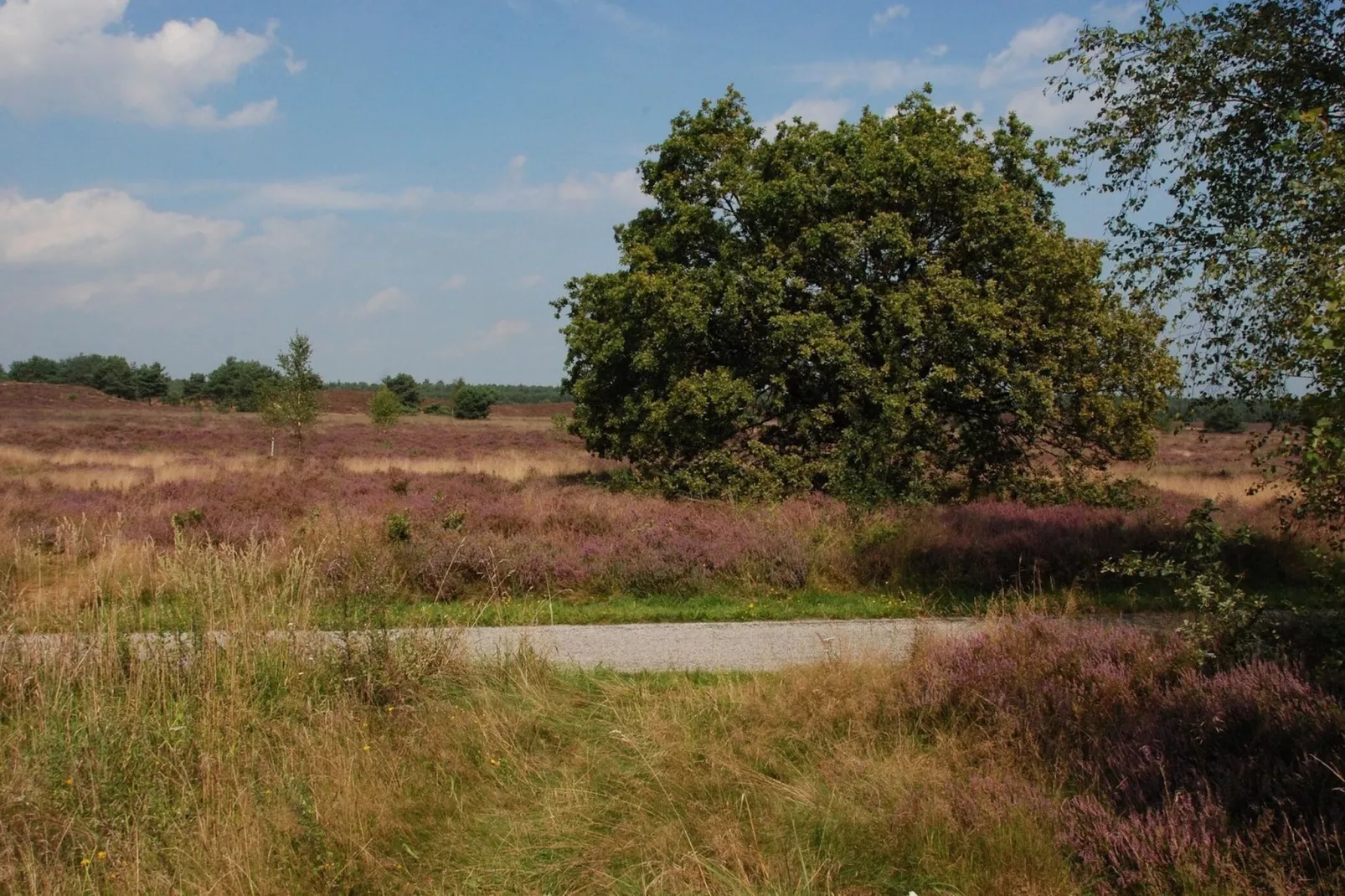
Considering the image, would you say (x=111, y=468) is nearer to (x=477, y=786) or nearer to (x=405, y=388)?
(x=477, y=786)

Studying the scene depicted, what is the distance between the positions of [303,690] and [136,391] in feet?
322

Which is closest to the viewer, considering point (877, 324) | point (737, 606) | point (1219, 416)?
point (1219, 416)

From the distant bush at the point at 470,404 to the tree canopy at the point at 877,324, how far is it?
66895 mm

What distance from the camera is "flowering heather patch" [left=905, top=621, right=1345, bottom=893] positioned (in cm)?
393

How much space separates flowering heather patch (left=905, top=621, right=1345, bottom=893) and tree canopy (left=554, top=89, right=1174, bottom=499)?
11.5 meters

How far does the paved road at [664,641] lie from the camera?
6.87 meters

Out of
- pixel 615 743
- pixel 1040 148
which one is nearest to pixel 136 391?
pixel 1040 148

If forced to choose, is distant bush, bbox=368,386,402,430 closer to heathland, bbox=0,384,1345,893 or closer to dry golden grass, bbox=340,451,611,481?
dry golden grass, bbox=340,451,611,481

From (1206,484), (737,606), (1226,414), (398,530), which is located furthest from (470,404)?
(1226,414)

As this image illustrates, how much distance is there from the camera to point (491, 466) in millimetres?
32438

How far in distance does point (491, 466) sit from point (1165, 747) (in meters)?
29.1

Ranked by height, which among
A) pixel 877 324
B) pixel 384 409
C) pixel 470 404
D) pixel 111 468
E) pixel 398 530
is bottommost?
pixel 111 468

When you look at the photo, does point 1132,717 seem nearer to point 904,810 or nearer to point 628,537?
point 904,810

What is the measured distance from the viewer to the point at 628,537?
1355 cm
